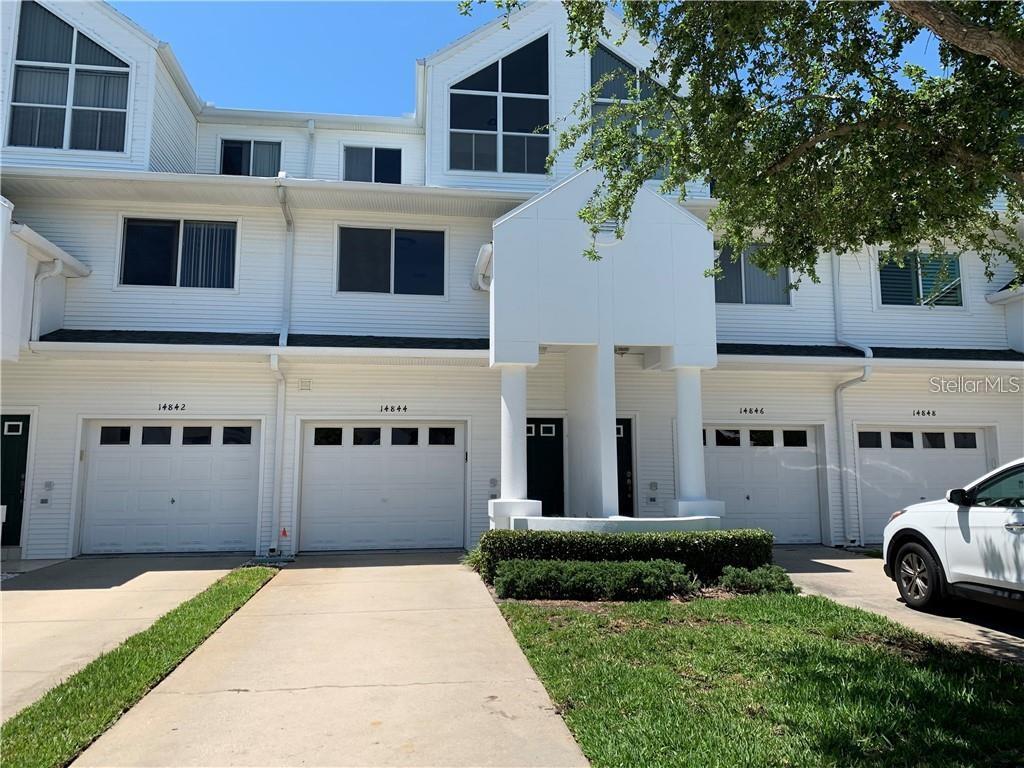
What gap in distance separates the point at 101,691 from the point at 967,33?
7.79m

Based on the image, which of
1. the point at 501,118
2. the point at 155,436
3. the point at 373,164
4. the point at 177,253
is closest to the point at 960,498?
the point at 501,118

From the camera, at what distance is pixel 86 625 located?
6941 mm

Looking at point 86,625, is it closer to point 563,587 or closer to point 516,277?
point 563,587

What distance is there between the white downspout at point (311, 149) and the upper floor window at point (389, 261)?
361cm

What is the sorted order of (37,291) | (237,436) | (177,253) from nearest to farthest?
1. (37,291)
2. (237,436)
3. (177,253)

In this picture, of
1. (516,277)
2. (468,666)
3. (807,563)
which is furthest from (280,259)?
(807,563)

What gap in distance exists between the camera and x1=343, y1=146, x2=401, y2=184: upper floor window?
1562cm

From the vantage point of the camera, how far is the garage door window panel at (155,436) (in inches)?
465

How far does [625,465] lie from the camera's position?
12.7 metres

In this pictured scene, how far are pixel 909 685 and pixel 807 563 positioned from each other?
6.39m

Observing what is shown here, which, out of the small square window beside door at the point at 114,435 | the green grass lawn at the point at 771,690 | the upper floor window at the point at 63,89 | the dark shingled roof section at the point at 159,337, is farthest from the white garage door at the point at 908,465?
the upper floor window at the point at 63,89

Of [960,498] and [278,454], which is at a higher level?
[278,454]

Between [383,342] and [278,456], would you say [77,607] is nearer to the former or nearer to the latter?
[278,456]

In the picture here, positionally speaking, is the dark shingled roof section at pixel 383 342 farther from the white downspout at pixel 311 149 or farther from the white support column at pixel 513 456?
the white downspout at pixel 311 149
